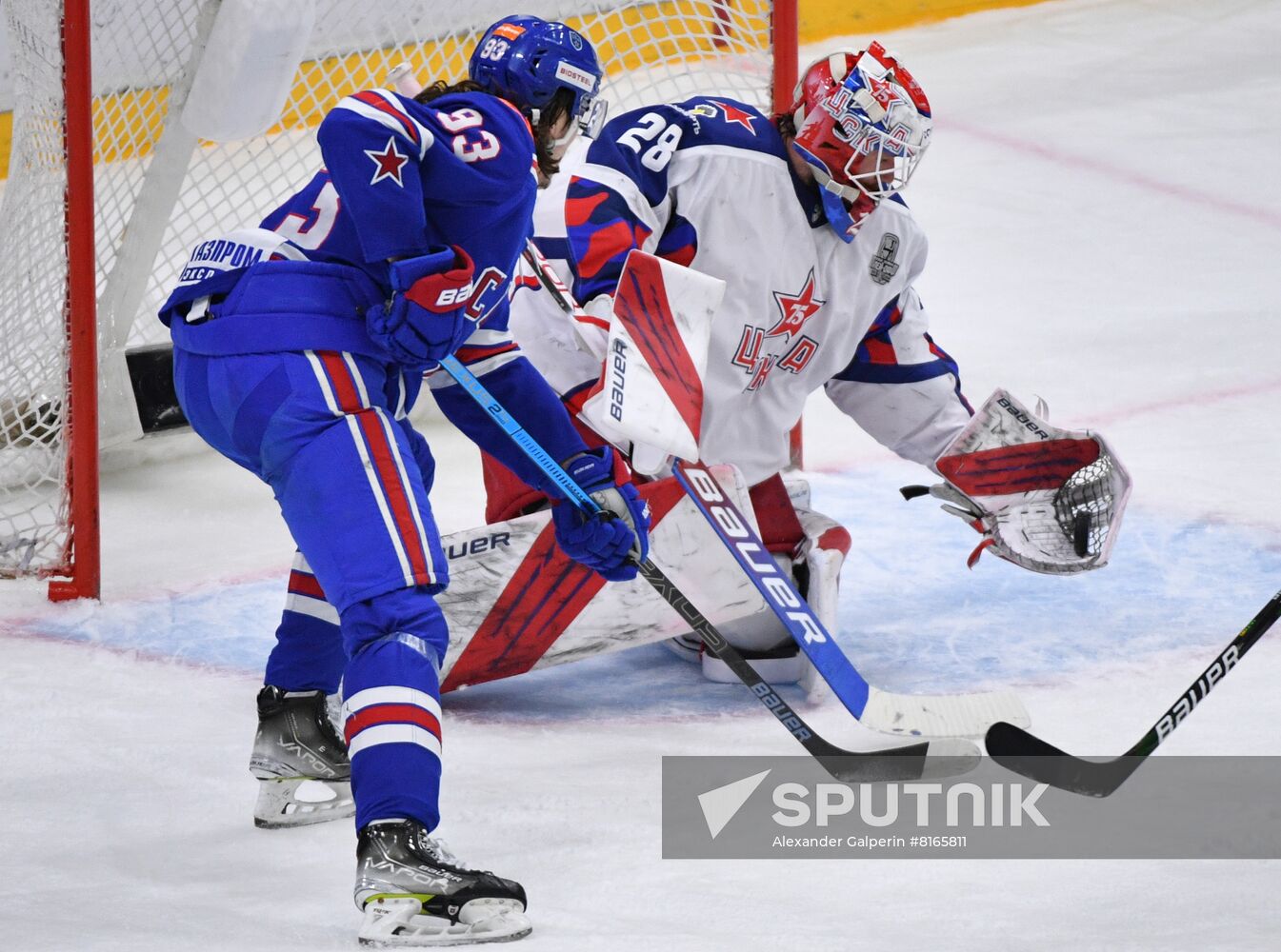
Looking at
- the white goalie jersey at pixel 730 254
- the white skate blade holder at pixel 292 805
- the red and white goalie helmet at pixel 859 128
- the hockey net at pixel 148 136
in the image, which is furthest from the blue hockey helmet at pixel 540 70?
the hockey net at pixel 148 136

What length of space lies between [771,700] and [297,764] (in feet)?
2.11

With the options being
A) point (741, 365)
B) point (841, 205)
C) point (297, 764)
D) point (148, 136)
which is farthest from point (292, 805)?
point (148, 136)

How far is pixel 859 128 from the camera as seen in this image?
286cm

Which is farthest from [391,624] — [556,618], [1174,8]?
[1174,8]

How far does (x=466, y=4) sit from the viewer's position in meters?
4.22

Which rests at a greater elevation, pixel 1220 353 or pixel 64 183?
pixel 64 183

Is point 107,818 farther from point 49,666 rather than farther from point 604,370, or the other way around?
point 604,370

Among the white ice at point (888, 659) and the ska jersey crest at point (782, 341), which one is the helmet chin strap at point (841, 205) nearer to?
the ska jersey crest at point (782, 341)

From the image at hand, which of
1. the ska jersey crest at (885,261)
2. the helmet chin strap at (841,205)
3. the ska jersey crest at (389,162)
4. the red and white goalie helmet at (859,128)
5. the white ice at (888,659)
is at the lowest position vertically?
the white ice at (888,659)

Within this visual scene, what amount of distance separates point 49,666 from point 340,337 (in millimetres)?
1181

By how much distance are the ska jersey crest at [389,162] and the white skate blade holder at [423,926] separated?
2.56 ft

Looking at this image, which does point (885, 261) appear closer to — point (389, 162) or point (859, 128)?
point (859, 128)

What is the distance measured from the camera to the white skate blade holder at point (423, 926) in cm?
191

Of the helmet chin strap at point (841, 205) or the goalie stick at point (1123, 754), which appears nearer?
the goalie stick at point (1123, 754)
